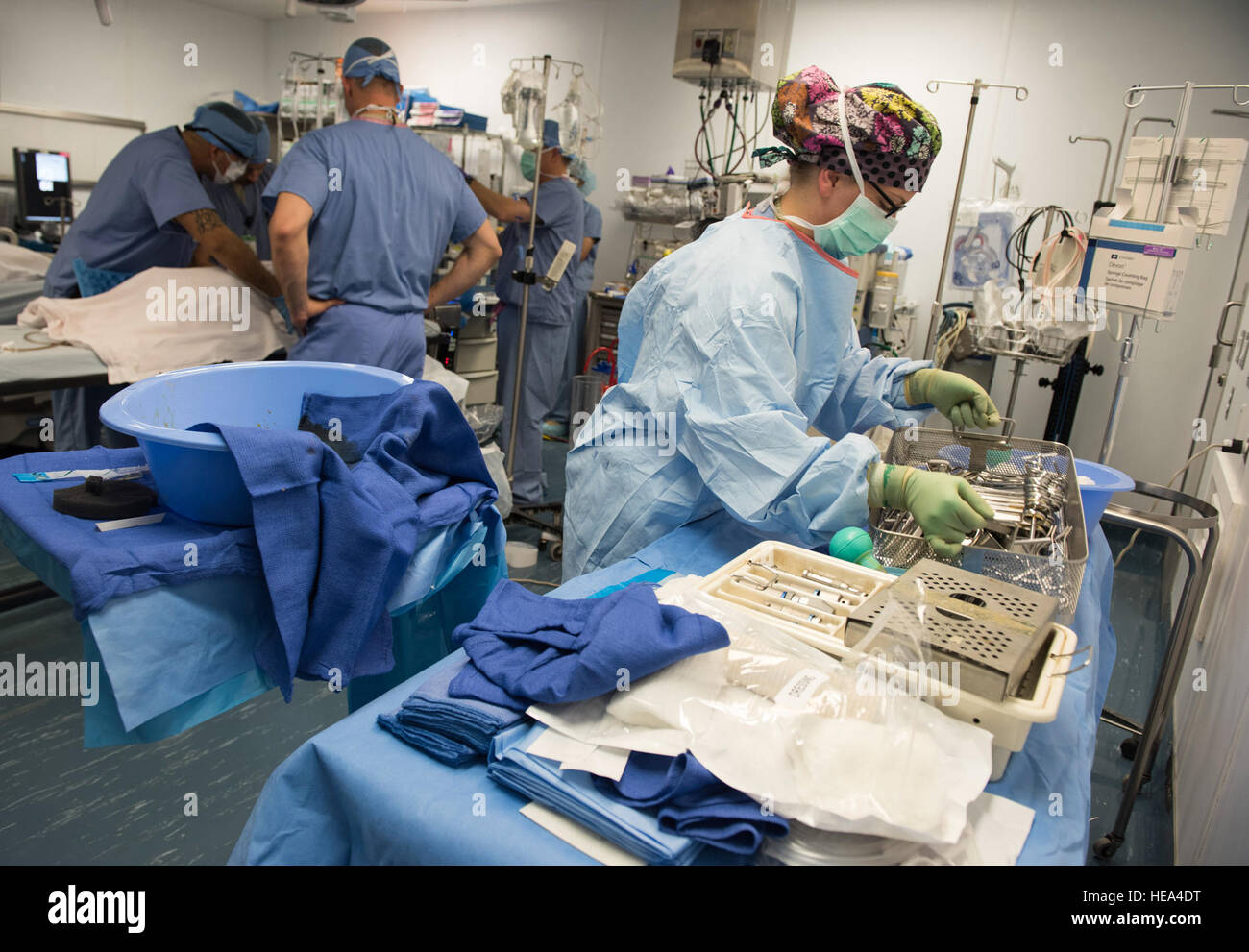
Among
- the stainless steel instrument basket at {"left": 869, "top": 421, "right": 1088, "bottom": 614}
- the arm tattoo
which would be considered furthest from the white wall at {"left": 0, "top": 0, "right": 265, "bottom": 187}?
the stainless steel instrument basket at {"left": 869, "top": 421, "right": 1088, "bottom": 614}

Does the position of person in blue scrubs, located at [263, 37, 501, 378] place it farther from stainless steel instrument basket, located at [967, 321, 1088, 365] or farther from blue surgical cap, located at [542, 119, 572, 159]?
stainless steel instrument basket, located at [967, 321, 1088, 365]

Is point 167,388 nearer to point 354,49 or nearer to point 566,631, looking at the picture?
point 566,631

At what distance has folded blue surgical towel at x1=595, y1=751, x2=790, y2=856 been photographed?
2.60ft

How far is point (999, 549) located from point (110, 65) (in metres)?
9.18

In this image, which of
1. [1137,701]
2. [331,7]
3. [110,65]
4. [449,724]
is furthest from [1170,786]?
[110,65]

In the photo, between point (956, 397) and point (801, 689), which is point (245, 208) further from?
point (801, 689)

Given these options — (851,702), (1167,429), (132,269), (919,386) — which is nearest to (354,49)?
(132,269)

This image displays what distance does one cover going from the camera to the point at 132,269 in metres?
3.28

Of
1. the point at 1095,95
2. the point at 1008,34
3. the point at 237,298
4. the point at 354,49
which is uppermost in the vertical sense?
the point at 1008,34

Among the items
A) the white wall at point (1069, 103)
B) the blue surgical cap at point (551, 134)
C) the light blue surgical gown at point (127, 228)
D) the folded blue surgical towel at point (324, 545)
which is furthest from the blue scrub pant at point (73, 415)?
the white wall at point (1069, 103)

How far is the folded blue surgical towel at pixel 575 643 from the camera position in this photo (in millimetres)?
923

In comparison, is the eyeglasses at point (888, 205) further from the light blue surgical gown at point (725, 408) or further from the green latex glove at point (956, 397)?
the green latex glove at point (956, 397)
